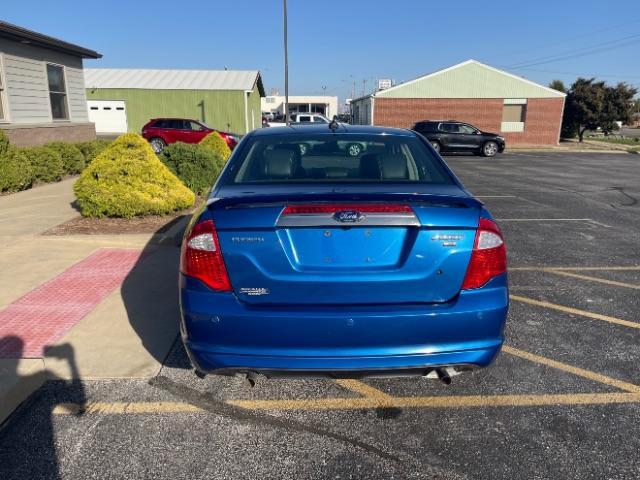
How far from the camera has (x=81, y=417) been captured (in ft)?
9.59

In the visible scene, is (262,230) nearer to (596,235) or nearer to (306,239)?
(306,239)

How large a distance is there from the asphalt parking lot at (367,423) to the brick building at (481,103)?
3255 centimetres

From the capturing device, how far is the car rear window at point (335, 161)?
3.16 metres

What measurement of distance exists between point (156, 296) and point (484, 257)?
10.8 ft

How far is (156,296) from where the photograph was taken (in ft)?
15.5

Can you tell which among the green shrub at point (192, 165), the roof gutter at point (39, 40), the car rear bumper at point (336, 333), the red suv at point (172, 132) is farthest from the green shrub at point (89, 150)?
the car rear bumper at point (336, 333)

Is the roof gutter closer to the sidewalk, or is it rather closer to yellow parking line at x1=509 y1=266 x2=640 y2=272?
the sidewalk

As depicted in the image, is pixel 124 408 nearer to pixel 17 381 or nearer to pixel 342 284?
pixel 17 381

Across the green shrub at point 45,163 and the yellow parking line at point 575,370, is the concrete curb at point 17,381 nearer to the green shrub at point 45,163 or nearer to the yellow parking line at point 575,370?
the yellow parking line at point 575,370

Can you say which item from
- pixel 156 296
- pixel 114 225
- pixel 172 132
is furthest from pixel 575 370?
pixel 172 132

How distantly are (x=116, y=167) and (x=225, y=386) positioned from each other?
5.24 meters

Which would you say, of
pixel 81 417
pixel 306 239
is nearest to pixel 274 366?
pixel 306 239

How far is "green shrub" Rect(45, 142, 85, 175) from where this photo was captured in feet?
41.8

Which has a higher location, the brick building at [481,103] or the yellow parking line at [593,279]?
the brick building at [481,103]
